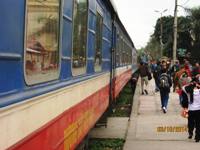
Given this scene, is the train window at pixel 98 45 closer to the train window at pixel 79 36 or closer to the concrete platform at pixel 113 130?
the train window at pixel 79 36


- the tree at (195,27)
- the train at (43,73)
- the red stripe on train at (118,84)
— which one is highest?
the tree at (195,27)

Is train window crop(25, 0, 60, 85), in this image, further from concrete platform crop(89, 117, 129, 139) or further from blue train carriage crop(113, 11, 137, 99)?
blue train carriage crop(113, 11, 137, 99)

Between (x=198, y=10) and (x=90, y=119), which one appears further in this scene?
(x=198, y=10)

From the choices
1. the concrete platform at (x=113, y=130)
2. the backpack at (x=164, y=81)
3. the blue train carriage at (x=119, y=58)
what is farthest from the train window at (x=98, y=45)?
the backpack at (x=164, y=81)

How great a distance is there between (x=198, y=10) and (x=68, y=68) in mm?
74553

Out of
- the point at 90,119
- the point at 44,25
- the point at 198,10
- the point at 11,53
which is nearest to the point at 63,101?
the point at 44,25

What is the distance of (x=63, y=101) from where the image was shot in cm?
560

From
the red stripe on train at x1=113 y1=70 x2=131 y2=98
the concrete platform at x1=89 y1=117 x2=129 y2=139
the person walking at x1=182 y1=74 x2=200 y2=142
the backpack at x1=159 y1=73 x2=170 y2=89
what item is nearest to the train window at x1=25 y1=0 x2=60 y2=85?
the person walking at x1=182 y1=74 x2=200 y2=142

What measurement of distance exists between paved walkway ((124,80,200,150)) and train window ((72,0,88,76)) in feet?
13.6

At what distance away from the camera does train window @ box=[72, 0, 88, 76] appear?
638cm

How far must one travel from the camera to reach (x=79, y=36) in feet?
22.4

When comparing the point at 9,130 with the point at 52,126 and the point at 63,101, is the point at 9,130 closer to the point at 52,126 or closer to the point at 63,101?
the point at 52,126

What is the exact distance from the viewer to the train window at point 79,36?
20.9 feet

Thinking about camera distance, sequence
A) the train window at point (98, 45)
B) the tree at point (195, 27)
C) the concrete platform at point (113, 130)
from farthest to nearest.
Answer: the tree at point (195, 27), the concrete platform at point (113, 130), the train window at point (98, 45)
